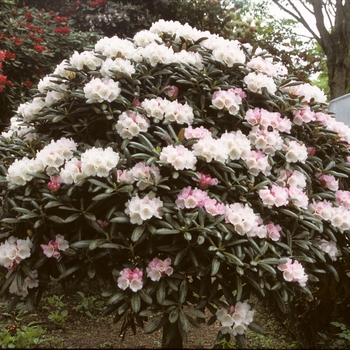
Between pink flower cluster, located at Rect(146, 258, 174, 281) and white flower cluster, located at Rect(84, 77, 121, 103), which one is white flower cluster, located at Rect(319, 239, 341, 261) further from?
white flower cluster, located at Rect(84, 77, 121, 103)

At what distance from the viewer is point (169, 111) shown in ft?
7.65

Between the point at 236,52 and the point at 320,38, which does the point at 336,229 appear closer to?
the point at 236,52

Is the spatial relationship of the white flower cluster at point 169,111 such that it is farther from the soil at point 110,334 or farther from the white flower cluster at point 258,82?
the soil at point 110,334

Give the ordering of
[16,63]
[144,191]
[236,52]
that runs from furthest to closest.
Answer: [16,63] < [236,52] < [144,191]

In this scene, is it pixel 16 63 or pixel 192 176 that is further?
pixel 16 63

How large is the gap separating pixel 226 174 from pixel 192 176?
0.64 ft

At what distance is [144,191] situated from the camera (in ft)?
6.90

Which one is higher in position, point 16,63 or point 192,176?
point 192,176

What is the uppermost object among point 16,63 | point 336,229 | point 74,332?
point 336,229

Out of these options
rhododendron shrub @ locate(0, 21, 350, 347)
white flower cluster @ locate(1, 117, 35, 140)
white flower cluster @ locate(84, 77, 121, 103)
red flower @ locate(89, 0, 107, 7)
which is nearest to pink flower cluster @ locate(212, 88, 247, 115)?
rhododendron shrub @ locate(0, 21, 350, 347)

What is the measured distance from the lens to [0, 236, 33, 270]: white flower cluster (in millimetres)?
2168

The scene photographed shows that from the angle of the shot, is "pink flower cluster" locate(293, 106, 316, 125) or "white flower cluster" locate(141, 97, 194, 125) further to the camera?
"pink flower cluster" locate(293, 106, 316, 125)

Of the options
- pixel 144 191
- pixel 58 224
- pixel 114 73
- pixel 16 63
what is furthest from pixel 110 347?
pixel 16 63

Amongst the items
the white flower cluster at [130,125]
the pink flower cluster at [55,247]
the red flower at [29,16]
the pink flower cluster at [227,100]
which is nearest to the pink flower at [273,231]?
the pink flower cluster at [227,100]
